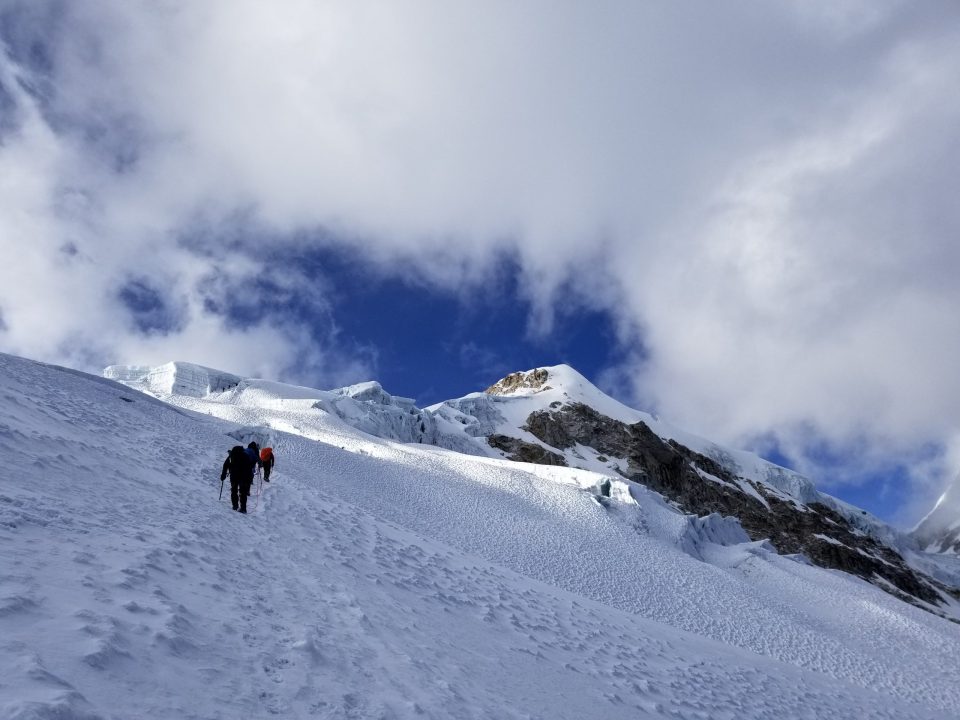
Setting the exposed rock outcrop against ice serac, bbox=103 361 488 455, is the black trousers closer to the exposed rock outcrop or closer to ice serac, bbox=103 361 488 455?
ice serac, bbox=103 361 488 455

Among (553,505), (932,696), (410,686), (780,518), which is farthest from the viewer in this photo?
(780,518)

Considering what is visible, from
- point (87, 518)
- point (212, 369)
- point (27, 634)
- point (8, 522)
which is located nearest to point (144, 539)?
point (87, 518)

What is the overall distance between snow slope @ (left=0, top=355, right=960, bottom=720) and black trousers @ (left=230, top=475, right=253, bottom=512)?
379mm

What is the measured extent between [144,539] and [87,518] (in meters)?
0.89

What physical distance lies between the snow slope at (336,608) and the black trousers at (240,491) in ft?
1.24

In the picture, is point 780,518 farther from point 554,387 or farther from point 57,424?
point 57,424

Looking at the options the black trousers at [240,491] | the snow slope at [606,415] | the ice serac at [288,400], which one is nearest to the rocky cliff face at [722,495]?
the snow slope at [606,415]

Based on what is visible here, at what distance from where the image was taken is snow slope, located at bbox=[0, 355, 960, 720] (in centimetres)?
471

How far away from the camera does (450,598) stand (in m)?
10.8

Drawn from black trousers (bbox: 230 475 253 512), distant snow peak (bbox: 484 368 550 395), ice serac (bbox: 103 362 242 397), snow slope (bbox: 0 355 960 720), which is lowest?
snow slope (bbox: 0 355 960 720)

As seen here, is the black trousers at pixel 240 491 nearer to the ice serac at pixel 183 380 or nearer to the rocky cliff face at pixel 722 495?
the ice serac at pixel 183 380

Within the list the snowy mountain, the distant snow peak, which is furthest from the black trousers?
the distant snow peak

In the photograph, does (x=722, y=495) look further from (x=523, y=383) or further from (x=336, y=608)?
(x=336, y=608)

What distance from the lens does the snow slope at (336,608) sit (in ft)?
15.4
